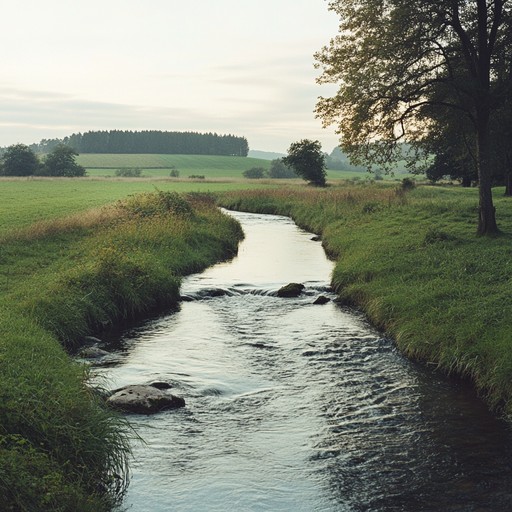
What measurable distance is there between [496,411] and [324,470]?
3982 millimetres

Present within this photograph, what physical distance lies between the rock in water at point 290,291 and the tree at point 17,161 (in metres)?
115

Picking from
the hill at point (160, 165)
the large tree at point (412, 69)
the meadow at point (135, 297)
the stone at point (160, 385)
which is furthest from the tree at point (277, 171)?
the stone at point (160, 385)

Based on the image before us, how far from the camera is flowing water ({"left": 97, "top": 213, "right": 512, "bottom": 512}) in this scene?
28.0 ft

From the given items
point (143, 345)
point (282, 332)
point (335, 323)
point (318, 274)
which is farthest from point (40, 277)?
point (318, 274)

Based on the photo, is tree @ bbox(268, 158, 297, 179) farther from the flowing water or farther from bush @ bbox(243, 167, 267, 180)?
the flowing water

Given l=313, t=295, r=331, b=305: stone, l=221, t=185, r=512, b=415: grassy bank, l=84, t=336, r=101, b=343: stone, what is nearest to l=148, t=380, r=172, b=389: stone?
l=84, t=336, r=101, b=343: stone

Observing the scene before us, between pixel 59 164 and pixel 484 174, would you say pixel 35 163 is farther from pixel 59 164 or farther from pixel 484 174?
pixel 484 174

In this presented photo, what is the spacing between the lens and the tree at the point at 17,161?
410 feet

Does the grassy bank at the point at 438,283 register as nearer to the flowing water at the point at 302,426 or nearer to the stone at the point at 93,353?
the flowing water at the point at 302,426

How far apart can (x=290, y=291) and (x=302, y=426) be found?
36.3 feet

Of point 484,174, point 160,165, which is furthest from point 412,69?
point 160,165

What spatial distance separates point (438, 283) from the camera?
1850 cm

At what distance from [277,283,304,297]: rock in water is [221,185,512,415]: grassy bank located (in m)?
1.45

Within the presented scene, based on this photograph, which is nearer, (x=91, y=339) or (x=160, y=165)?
(x=91, y=339)
